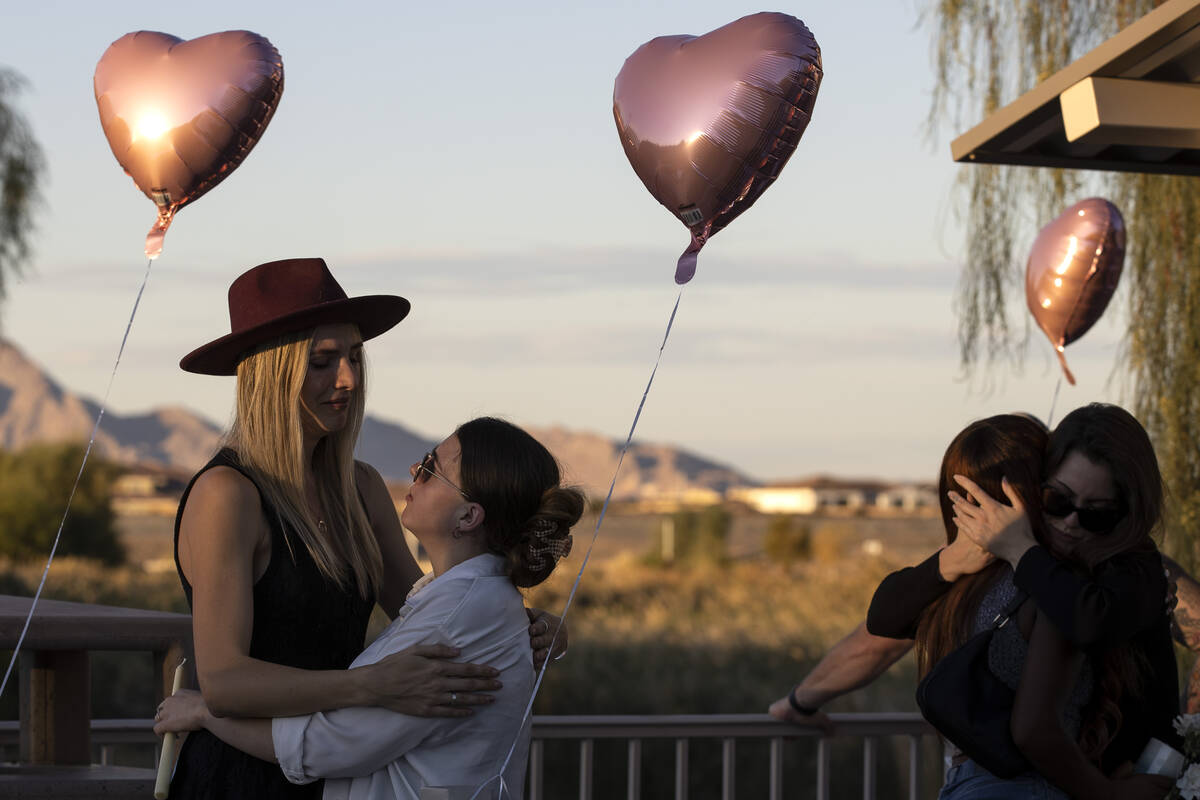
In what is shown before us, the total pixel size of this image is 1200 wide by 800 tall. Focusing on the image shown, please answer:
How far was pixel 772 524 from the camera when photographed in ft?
175

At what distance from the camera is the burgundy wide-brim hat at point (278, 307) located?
2.57m

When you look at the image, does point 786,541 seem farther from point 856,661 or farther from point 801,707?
point 856,661

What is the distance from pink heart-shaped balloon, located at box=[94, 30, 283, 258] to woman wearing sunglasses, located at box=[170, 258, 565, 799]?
89 centimetres

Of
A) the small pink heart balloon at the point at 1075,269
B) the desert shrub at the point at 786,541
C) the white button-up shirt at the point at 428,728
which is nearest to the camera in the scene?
the white button-up shirt at the point at 428,728

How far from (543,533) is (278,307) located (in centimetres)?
61

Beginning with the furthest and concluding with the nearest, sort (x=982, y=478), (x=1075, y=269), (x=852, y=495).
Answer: (x=852, y=495), (x=1075, y=269), (x=982, y=478)

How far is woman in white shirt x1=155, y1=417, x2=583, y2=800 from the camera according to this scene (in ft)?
7.48

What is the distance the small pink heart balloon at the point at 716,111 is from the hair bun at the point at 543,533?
88cm

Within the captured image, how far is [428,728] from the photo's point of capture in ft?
7.41

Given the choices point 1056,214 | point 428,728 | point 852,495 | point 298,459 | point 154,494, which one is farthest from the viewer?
point 852,495

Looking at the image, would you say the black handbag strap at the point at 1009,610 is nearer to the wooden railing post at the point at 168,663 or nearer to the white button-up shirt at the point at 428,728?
the white button-up shirt at the point at 428,728

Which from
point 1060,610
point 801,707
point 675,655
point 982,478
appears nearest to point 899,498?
point 675,655

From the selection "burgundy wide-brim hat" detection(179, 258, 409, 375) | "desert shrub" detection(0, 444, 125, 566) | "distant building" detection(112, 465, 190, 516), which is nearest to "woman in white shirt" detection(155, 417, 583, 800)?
"burgundy wide-brim hat" detection(179, 258, 409, 375)

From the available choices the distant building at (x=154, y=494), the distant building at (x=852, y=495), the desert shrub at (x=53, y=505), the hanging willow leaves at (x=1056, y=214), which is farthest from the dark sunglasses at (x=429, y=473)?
the distant building at (x=852, y=495)
